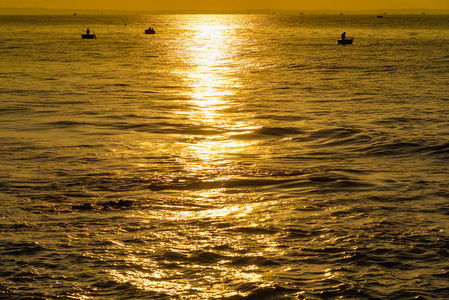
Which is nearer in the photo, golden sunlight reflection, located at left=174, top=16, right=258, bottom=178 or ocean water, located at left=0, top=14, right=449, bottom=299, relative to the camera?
ocean water, located at left=0, top=14, right=449, bottom=299

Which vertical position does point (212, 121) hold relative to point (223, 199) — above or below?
above

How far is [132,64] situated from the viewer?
5175cm

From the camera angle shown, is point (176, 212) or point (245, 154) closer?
point (176, 212)

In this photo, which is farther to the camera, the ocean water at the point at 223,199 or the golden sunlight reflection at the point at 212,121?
the golden sunlight reflection at the point at 212,121

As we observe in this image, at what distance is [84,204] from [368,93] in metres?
22.9

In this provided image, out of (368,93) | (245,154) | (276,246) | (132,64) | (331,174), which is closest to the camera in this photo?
(276,246)

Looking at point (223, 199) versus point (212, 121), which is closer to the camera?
point (223, 199)

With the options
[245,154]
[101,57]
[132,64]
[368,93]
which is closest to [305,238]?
[245,154]

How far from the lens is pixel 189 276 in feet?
28.9

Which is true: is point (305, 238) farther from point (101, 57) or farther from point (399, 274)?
point (101, 57)

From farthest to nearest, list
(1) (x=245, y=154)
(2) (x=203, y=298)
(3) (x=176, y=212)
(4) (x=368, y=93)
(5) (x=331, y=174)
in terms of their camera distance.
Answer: (4) (x=368, y=93)
(1) (x=245, y=154)
(5) (x=331, y=174)
(3) (x=176, y=212)
(2) (x=203, y=298)

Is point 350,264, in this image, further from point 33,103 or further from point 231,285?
point 33,103

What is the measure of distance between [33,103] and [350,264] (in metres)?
21.5

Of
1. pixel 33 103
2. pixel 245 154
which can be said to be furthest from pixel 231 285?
pixel 33 103
